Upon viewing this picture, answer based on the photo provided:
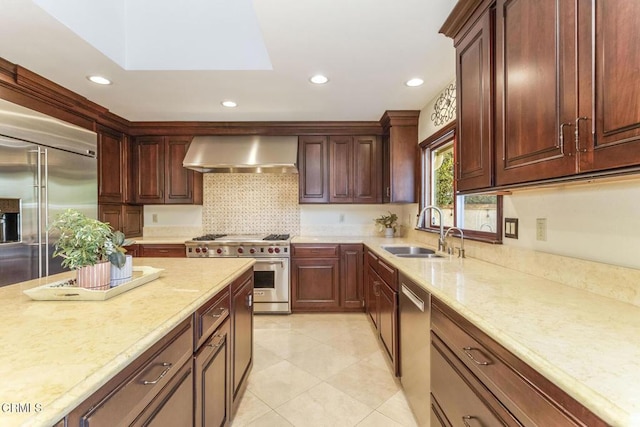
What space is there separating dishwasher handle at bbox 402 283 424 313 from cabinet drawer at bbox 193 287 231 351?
40.4 inches

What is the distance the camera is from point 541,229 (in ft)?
4.98

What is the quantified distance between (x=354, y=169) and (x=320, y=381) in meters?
2.39

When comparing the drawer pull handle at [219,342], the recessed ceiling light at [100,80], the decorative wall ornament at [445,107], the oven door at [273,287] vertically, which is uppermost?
the recessed ceiling light at [100,80]

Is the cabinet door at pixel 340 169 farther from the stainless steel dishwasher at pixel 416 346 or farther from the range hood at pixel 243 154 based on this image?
the stainless steel dishwasher at pixel 416 346

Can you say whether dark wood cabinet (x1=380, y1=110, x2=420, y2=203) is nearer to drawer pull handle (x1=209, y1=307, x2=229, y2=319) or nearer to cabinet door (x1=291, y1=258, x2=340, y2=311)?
cabinet door (x1=291, y1=258, x2=340, y2=311)

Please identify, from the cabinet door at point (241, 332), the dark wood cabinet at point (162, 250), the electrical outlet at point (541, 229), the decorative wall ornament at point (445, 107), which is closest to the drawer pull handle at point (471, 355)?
the electrical outlet at point (541, 229)

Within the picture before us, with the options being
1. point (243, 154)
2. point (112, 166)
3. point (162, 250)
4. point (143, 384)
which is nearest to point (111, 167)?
point (112, 166)

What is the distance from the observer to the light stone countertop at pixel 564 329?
582mm

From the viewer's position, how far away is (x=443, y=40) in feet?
6.07

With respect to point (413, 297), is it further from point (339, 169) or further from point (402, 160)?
point (339, 169)

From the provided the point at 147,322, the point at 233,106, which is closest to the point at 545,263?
the point at 147,322

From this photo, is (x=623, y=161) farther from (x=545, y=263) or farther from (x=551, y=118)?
(x=545, y=263)

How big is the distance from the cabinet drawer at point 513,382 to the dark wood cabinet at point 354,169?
8.27 feet

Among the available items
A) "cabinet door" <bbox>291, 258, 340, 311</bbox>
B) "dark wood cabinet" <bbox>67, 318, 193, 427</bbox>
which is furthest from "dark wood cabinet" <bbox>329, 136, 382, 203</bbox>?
"dark wood cabinet" <bbox>67, 318, 193, 427</bbox>
